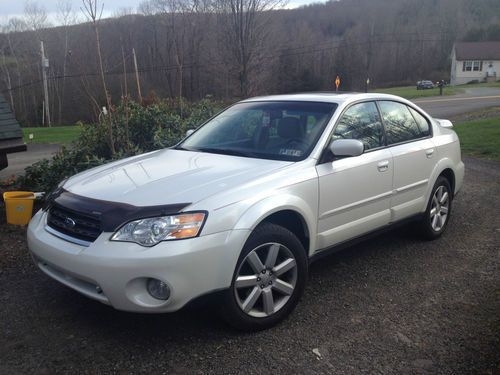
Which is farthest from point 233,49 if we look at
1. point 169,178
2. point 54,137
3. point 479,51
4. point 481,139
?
point 479,51

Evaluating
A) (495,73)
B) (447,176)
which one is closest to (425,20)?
(495,73)

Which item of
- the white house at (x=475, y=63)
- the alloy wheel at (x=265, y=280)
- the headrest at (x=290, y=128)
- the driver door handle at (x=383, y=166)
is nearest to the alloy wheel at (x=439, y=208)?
the driver door handle at (x=383, y=166)

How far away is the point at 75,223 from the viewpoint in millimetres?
3133

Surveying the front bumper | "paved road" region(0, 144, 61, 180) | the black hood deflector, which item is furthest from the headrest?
"paved road" region(0, 144, 61, 180)

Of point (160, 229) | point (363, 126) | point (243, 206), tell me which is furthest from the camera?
point (363, 126)

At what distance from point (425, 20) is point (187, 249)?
10536cm

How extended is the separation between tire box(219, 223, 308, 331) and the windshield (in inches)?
29.7

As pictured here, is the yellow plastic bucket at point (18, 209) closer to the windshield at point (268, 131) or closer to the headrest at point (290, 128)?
the windshield at point (268, 131)

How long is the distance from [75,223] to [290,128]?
1.93 m

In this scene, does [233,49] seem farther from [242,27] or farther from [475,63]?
[475,63]

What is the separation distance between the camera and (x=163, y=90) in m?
35.0

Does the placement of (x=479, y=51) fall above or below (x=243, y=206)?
below

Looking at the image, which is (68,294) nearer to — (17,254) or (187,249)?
(17,254)

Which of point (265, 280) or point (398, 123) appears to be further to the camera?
point (398, 123)
